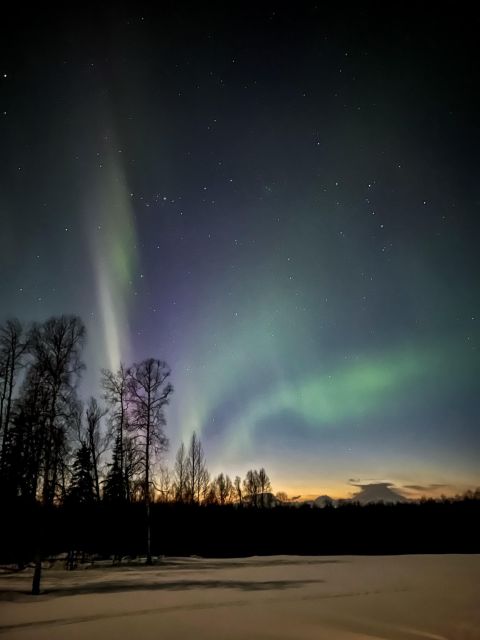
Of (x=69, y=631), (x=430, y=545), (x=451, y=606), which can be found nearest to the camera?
(x=69, y=631)

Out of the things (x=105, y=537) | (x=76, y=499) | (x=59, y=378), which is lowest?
(x=105, y=537)

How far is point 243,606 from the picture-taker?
11852 mm

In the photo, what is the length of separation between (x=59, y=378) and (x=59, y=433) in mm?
2056

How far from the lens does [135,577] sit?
18656 mm

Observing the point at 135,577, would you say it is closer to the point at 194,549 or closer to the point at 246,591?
the point at 246,591

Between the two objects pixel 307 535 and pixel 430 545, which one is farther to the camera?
pixel 307 535

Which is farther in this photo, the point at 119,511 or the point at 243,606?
the point at 119,511

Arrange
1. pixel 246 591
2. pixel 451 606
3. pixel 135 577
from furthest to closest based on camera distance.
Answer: pixel 135 577 < pixel 246 591 < pixel 451 606

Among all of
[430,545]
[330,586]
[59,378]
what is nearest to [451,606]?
[330,586]

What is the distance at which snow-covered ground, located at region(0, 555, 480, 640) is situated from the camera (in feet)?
30.1

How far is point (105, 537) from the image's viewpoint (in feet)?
110

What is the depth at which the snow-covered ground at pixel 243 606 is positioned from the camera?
30.1 feet

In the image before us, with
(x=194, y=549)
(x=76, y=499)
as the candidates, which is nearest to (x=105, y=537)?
(x=76, y=499)

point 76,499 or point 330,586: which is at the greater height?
point 76,499
